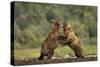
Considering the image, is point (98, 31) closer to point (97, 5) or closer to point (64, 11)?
point (97, 5)

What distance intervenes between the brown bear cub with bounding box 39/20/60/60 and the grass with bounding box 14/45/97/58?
51 mm

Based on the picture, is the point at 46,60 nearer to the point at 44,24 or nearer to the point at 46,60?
the point at 46,60

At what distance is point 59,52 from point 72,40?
0.69 ft

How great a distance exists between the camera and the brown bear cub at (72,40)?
250cm

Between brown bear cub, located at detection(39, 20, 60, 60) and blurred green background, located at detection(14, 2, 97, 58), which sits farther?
brown bear cub, located at detection(39, 20, 60, 60)

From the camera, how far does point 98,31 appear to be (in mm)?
2730

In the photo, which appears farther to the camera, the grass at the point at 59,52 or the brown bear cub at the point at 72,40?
the brown bear cub at the point at 72,40

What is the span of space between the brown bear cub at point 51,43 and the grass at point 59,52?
0.05m

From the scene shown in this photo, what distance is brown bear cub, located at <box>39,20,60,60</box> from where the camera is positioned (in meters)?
2.39

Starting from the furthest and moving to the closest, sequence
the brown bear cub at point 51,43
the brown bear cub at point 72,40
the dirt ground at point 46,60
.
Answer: the brown bear cub at point 72,40
the brown bear cub at point 51,43
the dirt ground at point 46,60

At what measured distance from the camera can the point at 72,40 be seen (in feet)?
8.28

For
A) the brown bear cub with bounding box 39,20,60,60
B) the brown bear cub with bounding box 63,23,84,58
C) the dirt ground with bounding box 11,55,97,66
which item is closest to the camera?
the dirt ground with bounding box 11,55,97,66

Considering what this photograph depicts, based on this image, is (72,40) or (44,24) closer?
(44,24)

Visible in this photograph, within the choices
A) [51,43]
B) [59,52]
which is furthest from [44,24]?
[59,52]
